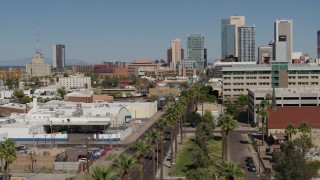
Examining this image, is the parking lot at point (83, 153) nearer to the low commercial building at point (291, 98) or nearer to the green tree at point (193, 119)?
the green tree at point (193, 119)

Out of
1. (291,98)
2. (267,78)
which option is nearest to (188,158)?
(291,98)

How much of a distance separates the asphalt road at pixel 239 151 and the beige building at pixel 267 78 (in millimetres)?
55044

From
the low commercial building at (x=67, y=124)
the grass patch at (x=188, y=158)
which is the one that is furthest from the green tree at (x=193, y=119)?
the grass patch at (x=188, y=158)

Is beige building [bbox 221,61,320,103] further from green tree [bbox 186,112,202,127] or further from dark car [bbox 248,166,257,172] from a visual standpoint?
dark car [bbox 248,166,257,172]

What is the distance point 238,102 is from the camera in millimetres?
149375

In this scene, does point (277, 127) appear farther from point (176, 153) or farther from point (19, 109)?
point (19, 109)

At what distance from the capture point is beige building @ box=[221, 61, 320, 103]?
15712 centimetres

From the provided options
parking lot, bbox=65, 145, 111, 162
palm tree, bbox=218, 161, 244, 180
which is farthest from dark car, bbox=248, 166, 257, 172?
palm tree, bbox=218, 161, 244, 180

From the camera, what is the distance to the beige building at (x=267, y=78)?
516ft

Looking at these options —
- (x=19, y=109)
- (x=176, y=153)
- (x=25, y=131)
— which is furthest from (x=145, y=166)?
(x=19, y=109)

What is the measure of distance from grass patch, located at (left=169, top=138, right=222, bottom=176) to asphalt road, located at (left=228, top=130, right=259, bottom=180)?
85.0 inches

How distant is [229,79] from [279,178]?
111 m

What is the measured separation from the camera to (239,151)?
277ft

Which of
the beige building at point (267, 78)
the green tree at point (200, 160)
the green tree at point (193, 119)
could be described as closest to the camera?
the green tree at point (200, 160)
